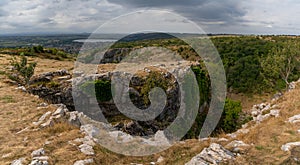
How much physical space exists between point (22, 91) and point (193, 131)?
2492 centimetres

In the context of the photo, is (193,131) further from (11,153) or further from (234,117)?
(11,153)

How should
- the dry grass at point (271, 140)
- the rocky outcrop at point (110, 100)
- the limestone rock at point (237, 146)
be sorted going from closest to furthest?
the dry grass at point (271, 140) → the limestone rock at point (237, 146) → the rocky outcrop at point (110, 100)

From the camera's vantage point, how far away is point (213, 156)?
9.66 meters

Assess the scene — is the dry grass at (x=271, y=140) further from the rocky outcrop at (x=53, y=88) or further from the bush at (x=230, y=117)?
the bush at (x=230, y=117)

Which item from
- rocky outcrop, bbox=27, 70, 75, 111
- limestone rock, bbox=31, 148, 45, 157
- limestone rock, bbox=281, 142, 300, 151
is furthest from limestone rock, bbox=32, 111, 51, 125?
rocky outcrop, bbox=27, 70, 75, 111

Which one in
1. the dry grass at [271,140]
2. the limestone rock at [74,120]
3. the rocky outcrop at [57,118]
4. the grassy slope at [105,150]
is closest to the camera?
the dry grass at [271,140]

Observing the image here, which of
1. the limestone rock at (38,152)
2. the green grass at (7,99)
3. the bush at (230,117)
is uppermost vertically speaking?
the green grass at (7,99)

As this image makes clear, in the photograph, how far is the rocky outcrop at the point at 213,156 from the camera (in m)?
9.26

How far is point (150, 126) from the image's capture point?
35750mm

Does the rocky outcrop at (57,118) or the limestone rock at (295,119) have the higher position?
the limestone rock at (295,119)

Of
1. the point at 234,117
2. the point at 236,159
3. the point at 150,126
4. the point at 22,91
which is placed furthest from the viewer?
the point at 234,117

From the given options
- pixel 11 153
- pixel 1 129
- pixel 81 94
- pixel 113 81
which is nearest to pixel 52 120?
pixel 1 129

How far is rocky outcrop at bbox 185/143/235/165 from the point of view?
30.4 feet

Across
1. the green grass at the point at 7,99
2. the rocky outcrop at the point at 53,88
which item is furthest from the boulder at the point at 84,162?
the rocky outcrop at the point at 53,88
